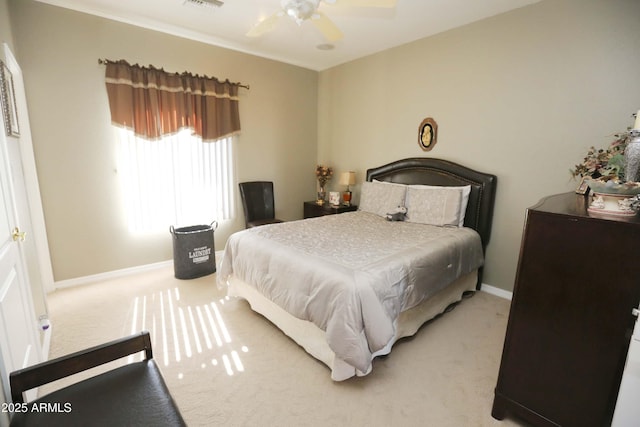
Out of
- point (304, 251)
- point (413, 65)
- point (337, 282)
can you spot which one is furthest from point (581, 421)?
point (413, 65)

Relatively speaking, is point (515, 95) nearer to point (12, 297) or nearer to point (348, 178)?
point (348, 178)

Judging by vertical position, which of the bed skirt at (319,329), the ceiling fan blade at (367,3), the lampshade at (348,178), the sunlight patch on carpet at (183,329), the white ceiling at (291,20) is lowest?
the sunlight patch on carpet at (183,329)

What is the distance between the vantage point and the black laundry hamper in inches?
136

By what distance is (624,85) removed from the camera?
94.0 inches

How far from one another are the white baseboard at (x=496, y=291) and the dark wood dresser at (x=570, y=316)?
1804 mm

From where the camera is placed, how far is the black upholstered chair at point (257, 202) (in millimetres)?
4295

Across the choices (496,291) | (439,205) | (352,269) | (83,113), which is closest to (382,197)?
(439,205)

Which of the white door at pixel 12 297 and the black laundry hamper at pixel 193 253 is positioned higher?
the white door at pixel 12 297

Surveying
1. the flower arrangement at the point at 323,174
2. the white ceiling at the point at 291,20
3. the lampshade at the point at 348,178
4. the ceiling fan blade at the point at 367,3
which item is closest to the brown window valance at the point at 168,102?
the white ceiling at the point at 291,20

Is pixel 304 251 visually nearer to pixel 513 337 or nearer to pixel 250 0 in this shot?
pixel 513 337

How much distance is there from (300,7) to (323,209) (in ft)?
8.92

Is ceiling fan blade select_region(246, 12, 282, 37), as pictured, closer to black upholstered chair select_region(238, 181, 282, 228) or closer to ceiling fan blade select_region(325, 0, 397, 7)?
ceiling fan blade select_region(325, 0, 397, 7)

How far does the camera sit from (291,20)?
319 centimetres

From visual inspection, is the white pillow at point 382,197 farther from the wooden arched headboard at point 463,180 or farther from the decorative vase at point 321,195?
the decorative vase at point 321,195
